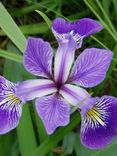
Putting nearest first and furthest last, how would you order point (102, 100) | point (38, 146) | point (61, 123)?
1. point (61, 123)
2. point (102, 100)
3. point (38, 146)

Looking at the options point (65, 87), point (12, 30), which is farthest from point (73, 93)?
point (12, 30)

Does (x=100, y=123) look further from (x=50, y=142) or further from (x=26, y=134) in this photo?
(x=26, y=134)

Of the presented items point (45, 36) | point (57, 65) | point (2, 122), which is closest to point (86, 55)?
point (57, 65)

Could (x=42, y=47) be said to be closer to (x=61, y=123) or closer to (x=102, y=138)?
(x=61, y=123)

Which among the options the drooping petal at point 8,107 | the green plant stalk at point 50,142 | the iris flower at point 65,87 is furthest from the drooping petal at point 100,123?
the drooping petal at point 8,107

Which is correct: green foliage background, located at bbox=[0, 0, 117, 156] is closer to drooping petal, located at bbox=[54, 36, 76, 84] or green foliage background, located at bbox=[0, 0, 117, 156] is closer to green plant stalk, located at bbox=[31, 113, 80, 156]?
green plant stalk, located at bbox=[31, 113, 80, 156]

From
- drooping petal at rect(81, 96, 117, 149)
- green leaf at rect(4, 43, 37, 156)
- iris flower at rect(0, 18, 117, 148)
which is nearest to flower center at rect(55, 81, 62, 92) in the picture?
Answer: iris flower at rect(0, 18, 117, 148)
